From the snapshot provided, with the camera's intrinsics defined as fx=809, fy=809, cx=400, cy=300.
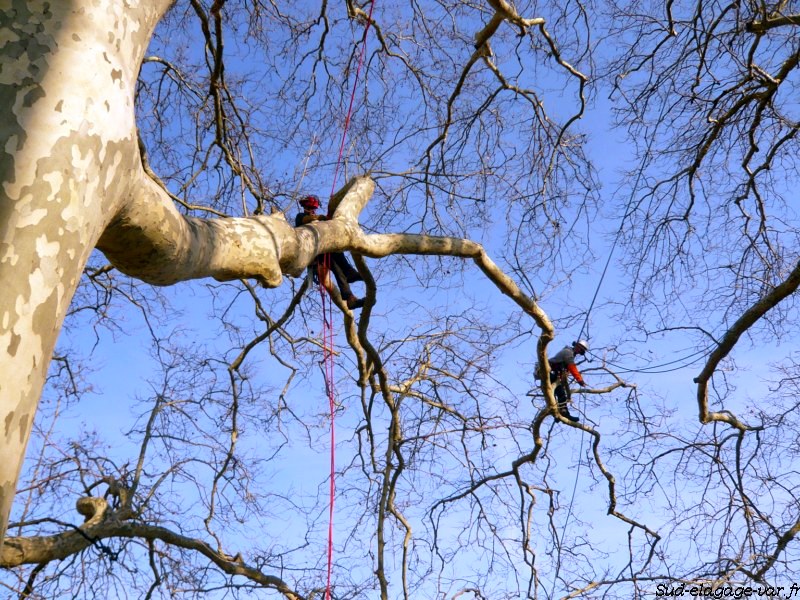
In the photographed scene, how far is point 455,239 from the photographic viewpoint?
4.33 m

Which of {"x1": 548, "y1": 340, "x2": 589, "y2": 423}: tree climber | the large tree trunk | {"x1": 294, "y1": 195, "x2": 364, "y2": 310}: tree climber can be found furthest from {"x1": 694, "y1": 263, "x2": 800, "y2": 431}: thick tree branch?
the large tree trunk

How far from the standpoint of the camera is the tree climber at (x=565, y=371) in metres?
5.55

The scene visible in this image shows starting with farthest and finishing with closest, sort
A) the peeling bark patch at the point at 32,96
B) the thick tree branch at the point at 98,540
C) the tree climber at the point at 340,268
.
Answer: the tree climber at the point at 340,268 < the thick tree branch at the point at 98,540 < the peeling bark patch at the point at 32,96

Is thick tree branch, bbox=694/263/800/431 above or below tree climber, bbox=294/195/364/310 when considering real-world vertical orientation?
below

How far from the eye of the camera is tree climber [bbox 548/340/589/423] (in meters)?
5.55

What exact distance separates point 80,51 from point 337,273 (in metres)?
3.86

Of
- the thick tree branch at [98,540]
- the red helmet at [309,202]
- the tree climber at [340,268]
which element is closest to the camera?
the thick tree branch at [98,540]

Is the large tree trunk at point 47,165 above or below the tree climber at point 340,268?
below

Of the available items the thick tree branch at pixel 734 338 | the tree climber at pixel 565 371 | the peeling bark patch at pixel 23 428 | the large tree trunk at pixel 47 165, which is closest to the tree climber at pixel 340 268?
the tree climber at pixel 565 371

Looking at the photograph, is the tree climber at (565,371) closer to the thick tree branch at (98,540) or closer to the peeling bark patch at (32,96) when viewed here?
the thick tree branch at (98,540)

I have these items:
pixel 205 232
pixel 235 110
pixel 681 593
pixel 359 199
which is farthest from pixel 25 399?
pixel 235 110

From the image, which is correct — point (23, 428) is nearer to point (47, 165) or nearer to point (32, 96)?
point (47, 165)

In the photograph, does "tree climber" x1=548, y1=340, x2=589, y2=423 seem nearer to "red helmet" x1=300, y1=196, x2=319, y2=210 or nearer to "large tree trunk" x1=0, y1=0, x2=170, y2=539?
"red helmet" x1=300, y1=196, x2=319, y2=210

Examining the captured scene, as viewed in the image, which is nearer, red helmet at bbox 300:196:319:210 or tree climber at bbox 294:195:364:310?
tree climber at bbox 294:195:364:310
